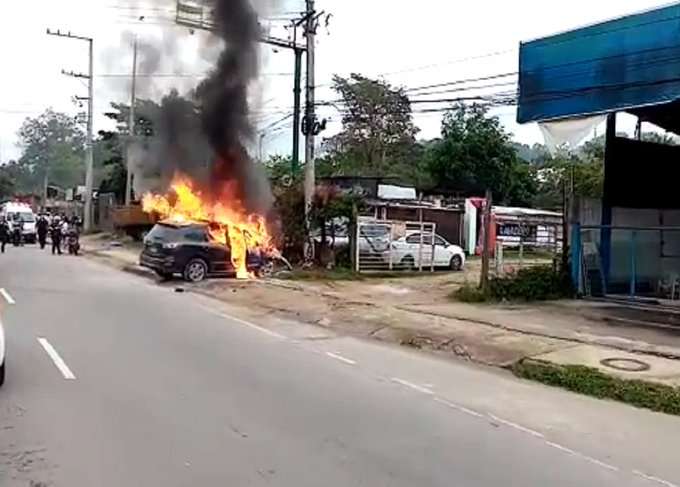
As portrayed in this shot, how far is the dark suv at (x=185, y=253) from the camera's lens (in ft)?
73.0

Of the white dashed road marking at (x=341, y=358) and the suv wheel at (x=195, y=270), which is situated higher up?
the suv wheel at (x=195, y=270)

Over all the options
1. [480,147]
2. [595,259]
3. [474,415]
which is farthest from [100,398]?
[480,147]

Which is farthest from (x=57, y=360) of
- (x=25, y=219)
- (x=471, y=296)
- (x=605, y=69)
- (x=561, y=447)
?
(x=25, y=219)

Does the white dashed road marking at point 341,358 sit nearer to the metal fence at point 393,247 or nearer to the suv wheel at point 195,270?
the suv wheel at point 195,270

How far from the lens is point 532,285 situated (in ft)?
60.2

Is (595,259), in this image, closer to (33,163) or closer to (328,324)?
(328,324)

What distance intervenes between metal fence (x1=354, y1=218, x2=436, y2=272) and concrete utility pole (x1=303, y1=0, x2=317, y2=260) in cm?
171

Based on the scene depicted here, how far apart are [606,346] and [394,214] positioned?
2387cm

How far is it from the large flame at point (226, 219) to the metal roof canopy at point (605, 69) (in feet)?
32.4

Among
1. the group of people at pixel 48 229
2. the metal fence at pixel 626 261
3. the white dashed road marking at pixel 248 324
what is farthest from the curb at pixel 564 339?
the group of people at pixel 48 229

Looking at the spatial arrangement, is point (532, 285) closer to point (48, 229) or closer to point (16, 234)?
point (48, 229)

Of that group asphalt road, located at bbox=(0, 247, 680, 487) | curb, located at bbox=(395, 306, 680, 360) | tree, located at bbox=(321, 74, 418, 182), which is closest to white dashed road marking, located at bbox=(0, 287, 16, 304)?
asphalt road, located at bbox=(0, 247, 680, 487)

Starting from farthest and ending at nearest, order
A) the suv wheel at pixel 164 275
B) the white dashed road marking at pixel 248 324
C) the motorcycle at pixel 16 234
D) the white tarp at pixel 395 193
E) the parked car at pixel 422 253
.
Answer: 1. the motorcycle at pixel 16 234
2. the white tarp at pixel 395 193
3. the parked car at pixel 422 253
4. the suv wheel at pixel 164 275
5. the white dashed road marking at pixel 248 324

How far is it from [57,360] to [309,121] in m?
16.3
